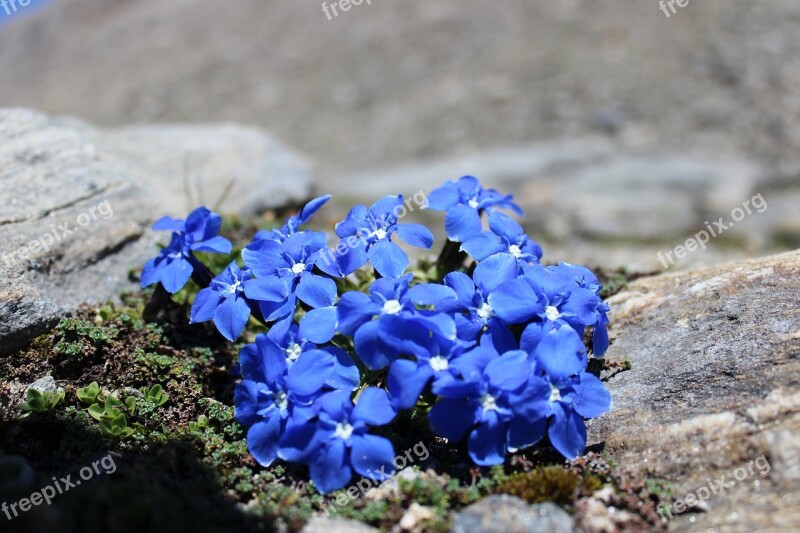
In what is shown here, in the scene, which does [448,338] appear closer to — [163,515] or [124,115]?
[163,515]

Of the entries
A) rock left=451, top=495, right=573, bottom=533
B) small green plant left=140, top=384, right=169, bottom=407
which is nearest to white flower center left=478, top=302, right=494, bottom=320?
rock left=451, top=495, right=573, bottom=533

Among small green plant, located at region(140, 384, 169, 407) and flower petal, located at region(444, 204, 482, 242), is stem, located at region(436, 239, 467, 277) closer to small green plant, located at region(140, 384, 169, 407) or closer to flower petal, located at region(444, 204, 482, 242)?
flower petal, located at region(444, 204, 482, 242)

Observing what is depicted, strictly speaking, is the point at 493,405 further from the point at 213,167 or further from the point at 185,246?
the point at 213,167

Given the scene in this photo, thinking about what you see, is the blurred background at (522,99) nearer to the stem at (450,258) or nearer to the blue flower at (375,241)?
the stem at (450,258)

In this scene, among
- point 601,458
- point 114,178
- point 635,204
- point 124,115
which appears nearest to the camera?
point 601,458

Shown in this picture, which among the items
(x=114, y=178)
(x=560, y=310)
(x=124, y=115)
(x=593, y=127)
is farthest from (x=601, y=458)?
(x=124, y=115)

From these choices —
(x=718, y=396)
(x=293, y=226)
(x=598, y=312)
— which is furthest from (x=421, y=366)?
(x=718, y=396)

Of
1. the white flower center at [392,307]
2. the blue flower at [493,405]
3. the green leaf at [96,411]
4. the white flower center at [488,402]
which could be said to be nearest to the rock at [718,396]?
the blue flower at [493,405]
